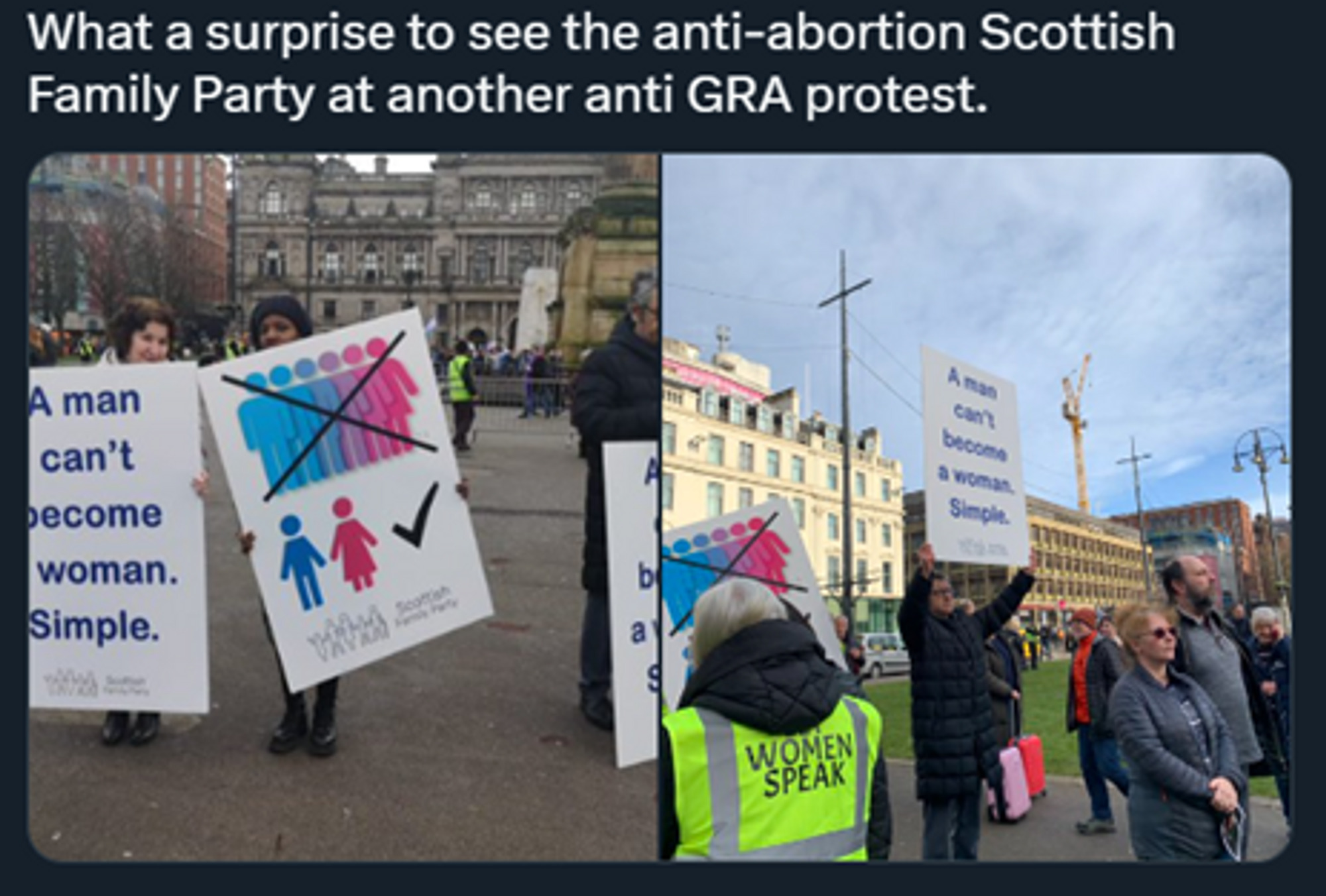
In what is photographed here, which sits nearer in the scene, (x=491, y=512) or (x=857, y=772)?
(x=857, y=772)

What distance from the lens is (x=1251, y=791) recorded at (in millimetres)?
3828

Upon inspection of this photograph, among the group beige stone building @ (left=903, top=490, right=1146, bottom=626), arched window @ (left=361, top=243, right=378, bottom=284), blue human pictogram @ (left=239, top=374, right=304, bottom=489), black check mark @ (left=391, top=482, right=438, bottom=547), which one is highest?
arched window @ (left=361, top=243, right=378, bottom=284)

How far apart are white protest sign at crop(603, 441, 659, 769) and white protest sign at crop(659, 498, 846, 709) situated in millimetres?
270

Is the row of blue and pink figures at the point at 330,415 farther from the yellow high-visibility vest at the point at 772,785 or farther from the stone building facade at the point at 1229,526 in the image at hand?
the stone building facade at the point at 1229,526

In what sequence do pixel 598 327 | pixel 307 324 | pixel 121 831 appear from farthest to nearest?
1. pixel 598 327
2. pixel 307 324
3. pixel 121 831

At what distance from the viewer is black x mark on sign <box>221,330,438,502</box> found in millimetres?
3402

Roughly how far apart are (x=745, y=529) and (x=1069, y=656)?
157 cm

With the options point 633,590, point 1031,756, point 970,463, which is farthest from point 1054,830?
point 633,590

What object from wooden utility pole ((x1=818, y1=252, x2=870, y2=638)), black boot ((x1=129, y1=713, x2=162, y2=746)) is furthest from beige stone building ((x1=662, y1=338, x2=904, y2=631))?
black boot ((x1=129, y1=713, x2=162, y2=746))

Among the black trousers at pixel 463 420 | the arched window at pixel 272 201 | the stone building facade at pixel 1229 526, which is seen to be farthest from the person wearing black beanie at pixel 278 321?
the stone building facade at pixel 1229 526

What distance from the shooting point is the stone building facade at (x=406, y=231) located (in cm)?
370

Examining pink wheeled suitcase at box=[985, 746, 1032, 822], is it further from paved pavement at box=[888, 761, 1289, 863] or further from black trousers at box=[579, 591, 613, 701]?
black trousers at box=[579, 591, 613, 701]
